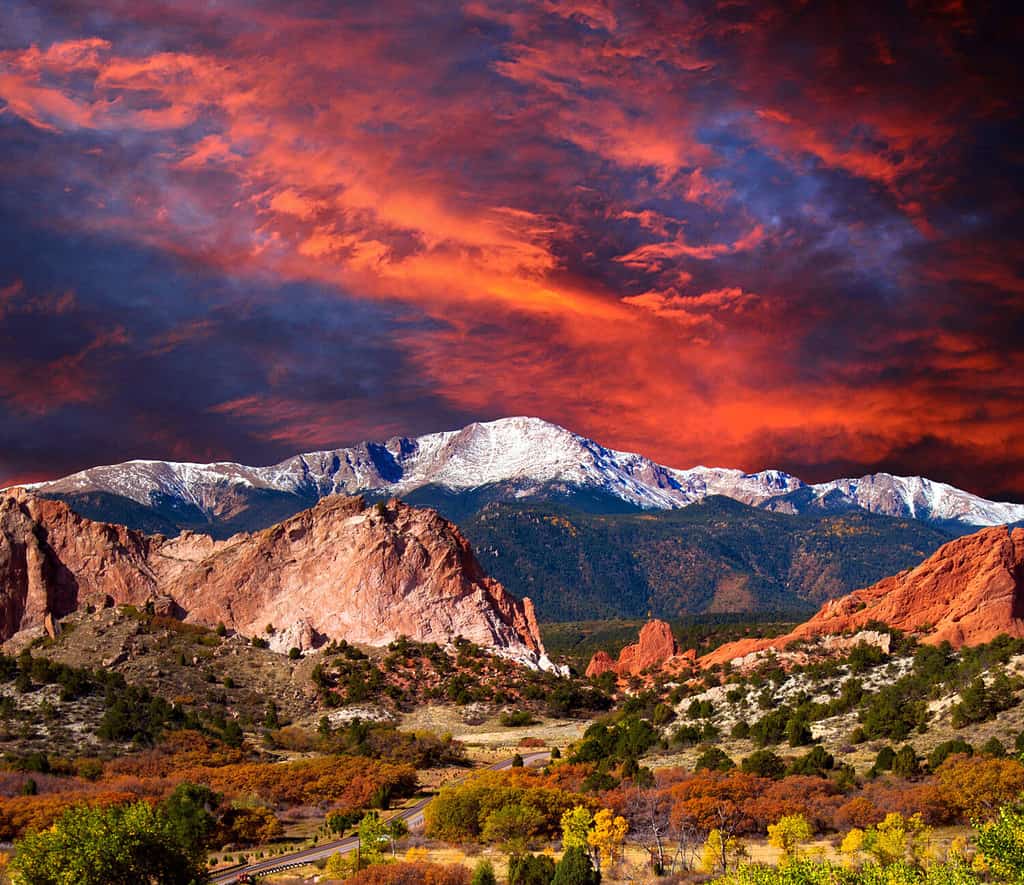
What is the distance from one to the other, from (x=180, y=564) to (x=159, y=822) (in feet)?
310

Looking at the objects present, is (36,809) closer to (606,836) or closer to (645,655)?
(606,836)

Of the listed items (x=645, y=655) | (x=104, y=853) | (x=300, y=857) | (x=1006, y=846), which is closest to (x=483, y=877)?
(x=104, y=853)

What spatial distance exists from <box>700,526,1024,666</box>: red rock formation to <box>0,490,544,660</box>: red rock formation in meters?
31.9

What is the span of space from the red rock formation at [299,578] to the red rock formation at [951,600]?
31932 mm

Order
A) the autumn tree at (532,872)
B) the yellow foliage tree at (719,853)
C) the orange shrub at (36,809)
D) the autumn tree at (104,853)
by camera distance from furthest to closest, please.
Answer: the orange shrub at (36,809), the yellow foliage tree at (719,853), the autumn tree at (532,872), the autumn tree at (104,853)

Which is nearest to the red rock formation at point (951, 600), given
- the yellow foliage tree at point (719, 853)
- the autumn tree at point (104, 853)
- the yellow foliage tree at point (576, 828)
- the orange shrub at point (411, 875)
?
the yellow foliage tree at point (719, 853)

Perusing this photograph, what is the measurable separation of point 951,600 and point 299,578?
73.0 meters

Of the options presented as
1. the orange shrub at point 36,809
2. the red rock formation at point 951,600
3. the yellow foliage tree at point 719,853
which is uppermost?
the red rock formation at point 951,600

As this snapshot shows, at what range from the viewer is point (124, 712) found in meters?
76.2

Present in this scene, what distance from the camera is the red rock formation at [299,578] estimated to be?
111m

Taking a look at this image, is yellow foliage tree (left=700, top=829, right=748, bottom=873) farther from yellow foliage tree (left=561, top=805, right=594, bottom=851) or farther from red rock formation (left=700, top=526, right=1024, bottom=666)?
red rock formation (left=700, top=526, right=1024, bottom=666)

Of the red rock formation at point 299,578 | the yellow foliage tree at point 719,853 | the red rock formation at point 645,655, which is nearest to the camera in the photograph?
the yellow foliage tree at point 719,853

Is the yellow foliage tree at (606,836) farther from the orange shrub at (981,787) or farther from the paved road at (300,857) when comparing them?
the orange shrub at (981,787)

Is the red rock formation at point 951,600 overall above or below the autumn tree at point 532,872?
above
